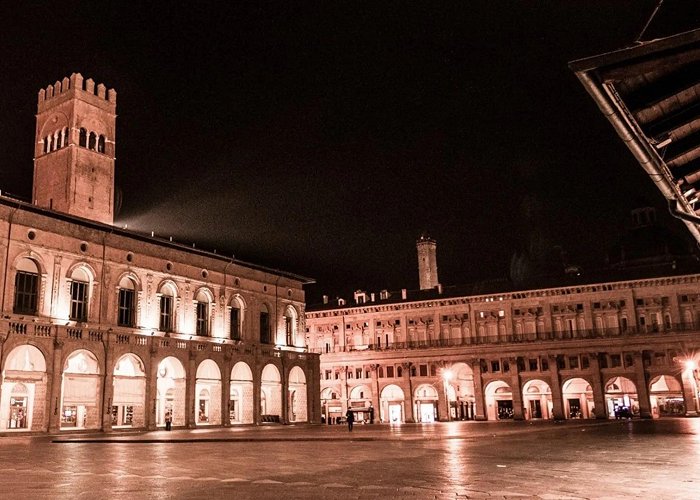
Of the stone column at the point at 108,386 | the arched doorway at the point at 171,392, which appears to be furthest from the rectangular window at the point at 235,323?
the stone column at the point at 108,386

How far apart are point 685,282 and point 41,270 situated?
62047 millimetres

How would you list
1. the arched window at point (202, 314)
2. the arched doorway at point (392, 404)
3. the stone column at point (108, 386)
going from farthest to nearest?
1. the arched doorway at point (392, 404)
2. the arched window at point (202, 314)
3. the stone column at point (108, 386)

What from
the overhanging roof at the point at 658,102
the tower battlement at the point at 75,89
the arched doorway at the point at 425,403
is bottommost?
the arched doorway at the point at 425,403

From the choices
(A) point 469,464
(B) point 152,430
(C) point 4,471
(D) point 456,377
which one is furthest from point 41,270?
(D) point 456,377

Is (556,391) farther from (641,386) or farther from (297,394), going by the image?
(297,394)

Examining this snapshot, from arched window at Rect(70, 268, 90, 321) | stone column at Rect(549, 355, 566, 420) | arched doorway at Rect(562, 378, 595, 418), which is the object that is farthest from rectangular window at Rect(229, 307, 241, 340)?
arched doorway at Rect(562, 378, 595, 418)

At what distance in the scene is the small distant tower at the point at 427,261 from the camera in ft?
311

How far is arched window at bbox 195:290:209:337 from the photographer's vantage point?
163 ft

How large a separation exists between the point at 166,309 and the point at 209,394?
7.29m

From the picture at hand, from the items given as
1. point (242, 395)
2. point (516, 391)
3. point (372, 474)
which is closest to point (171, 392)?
point (242, 395)

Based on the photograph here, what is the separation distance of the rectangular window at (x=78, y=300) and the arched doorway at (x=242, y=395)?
1418 cm

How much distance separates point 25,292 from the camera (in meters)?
37.0

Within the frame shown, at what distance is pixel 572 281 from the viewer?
7388cm

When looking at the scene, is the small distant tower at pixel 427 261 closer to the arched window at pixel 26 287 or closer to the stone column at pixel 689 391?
the stone column at pixel 689 391
